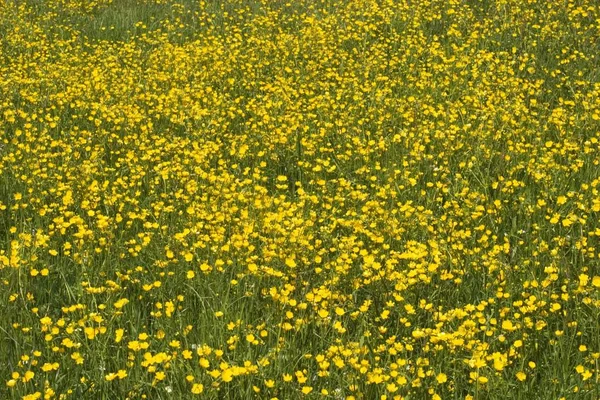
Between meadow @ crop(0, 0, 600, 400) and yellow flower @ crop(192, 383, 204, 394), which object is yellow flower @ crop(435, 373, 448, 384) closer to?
meadow @ crop(0, 0, 600, 400)

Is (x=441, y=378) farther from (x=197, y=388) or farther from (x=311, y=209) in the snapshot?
(x=311, y=209)

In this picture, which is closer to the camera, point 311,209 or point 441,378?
point 441,378

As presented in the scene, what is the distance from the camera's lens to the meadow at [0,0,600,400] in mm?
3557

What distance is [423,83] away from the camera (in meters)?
7.29

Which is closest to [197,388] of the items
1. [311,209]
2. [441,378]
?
[441,378]

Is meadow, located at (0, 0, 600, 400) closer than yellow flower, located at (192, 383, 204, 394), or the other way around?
yellow flower, located at (192, 383, 204, 394)

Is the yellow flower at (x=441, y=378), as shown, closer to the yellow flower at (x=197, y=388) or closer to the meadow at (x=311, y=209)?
the meadow at (x=311, y=209)

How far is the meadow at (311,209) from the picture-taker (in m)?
3.56

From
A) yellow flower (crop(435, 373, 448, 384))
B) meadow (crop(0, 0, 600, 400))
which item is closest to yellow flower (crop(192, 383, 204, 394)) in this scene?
meadow (crop(0, 0, 600, 400))

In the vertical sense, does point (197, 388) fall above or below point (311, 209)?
below

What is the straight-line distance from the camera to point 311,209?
522 centimetres

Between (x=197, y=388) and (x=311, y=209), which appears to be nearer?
(x=197, y=388)

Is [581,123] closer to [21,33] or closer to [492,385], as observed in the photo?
[492,385]

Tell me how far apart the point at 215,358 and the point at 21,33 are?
7485 mm
